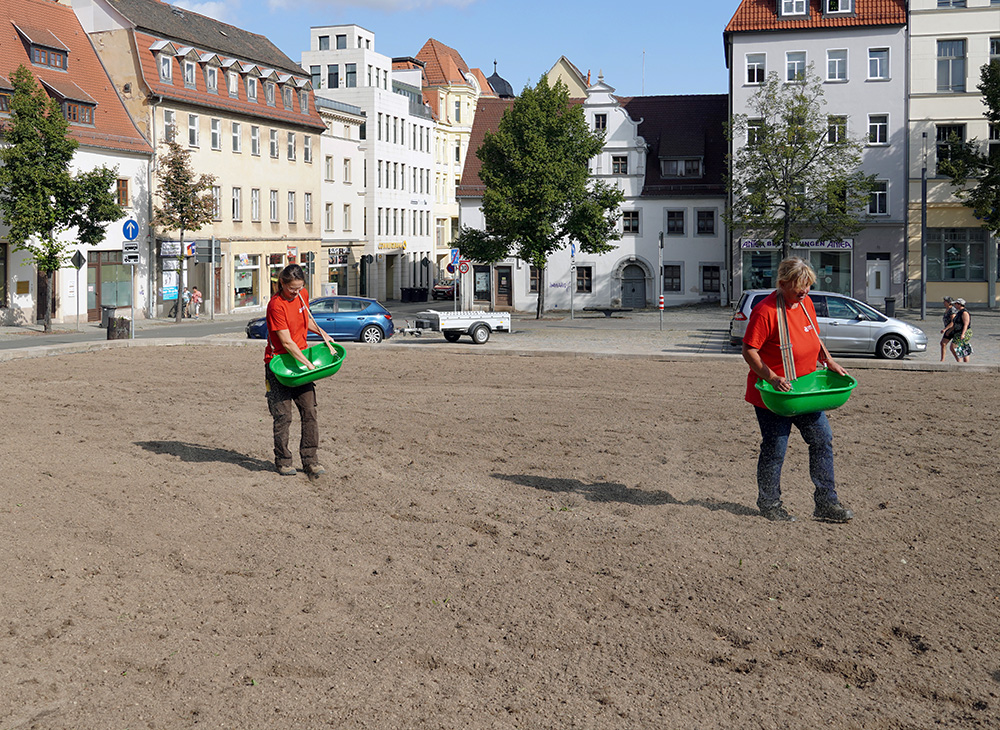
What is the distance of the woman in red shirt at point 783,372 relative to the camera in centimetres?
833

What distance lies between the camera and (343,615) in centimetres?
642

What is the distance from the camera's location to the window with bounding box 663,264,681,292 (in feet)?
195

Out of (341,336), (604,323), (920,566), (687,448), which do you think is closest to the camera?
(920,566)

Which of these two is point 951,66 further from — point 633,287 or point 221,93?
point 221,93

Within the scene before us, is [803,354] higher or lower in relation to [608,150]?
lower

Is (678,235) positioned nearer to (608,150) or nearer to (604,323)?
(608,150)

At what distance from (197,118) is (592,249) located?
63.2ft

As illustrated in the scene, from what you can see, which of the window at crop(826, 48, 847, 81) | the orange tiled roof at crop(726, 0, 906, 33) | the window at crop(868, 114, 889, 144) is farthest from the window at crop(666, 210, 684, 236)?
the window at crop(868, 114, 889, 144)

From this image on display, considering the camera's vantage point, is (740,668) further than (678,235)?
No

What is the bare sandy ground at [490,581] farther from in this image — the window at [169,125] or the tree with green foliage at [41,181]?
the window at [169,125]

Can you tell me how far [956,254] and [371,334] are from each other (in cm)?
3294

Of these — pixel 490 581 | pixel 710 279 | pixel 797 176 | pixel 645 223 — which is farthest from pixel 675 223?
pixel 490 581

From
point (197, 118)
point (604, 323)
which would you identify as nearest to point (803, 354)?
point (604, 323)

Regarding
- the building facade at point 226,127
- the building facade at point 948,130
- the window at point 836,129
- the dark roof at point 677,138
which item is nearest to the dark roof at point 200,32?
the building facade at point 226,127
